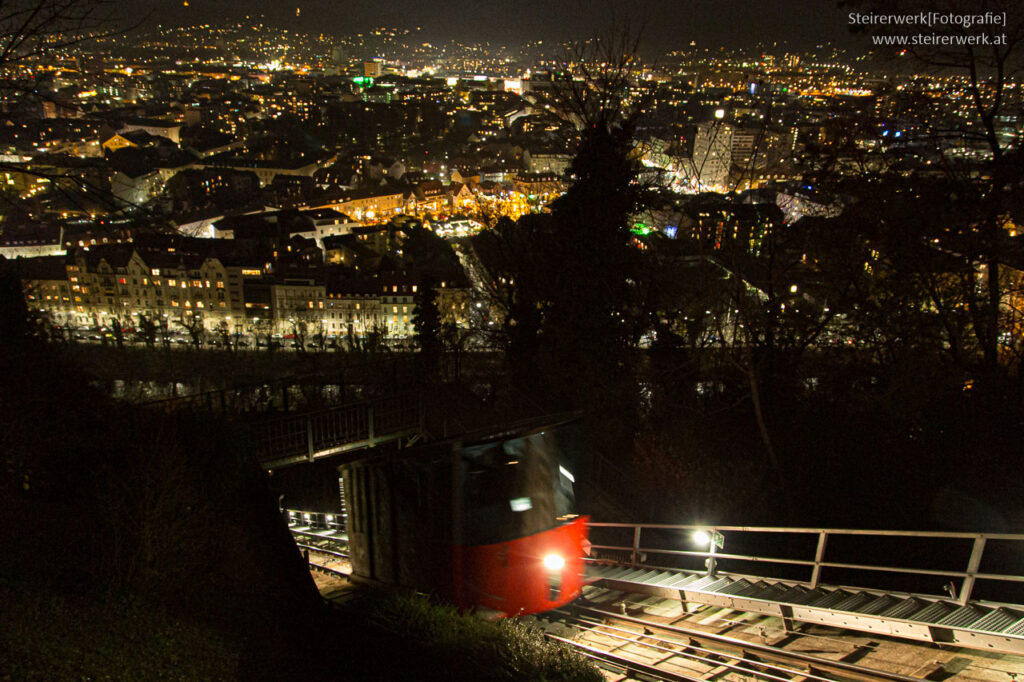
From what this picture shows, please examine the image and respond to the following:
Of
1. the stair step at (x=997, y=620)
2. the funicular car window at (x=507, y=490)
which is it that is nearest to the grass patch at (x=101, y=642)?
the funicular car window at (x=507, y=490)

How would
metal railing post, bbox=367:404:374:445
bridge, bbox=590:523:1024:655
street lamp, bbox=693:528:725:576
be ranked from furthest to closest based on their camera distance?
metal railing post, bbox=367:404:374:445 < street lamp, bbox=693:528:725:576 < bridge, bbox=590:523:1024:655

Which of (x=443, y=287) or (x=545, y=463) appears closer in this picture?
(x=545, y=463)

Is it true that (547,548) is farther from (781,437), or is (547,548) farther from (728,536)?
(781,437)

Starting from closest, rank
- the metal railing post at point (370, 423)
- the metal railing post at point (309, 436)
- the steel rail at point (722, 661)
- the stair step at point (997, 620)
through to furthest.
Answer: the stair step at point (997, 620) < the steel rail at point (722, 661) < the metal railing post at point (309, 436) < the metal railing post at point (370, 423)

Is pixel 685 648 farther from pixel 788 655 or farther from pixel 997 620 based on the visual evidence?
pixel 997 620

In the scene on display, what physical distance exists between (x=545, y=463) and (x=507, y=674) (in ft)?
5.70

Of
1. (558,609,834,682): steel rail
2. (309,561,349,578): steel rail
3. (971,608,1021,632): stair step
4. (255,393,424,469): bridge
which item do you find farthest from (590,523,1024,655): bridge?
(255,393,424,469): bridge

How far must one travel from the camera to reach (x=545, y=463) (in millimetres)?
4695

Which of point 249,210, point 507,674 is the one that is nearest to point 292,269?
point 249,210

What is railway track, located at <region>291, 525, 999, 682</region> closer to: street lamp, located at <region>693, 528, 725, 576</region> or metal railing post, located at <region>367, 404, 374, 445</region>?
street lamp, located at <region>693, 528, 725, 576</region>

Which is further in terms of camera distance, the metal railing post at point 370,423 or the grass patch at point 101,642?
the metal railing post at point 370,423

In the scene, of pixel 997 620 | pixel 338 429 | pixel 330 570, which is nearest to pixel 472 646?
pixel 997 620

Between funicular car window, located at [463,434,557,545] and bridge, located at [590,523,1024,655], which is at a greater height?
funicular car window, located at [463,434,557,545]

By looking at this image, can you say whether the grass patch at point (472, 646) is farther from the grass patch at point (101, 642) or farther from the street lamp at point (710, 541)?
the street lamp at point (710, 541)
